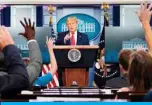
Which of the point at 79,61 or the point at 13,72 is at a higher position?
the point at 13,72

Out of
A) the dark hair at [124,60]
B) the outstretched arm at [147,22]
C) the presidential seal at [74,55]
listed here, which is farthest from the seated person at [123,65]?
the presidential seal at [74,55]

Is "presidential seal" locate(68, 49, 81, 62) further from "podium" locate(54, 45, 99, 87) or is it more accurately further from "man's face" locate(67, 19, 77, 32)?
"man's face" locate(67, 19, 77, 32)

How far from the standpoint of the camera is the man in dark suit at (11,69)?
1.60 meters

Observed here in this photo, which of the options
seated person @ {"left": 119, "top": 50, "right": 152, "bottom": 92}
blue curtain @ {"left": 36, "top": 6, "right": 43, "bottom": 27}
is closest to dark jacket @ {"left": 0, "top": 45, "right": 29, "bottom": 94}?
seated person @ {"left": 119, "top": 50, "right": 152, "bottom": 92}

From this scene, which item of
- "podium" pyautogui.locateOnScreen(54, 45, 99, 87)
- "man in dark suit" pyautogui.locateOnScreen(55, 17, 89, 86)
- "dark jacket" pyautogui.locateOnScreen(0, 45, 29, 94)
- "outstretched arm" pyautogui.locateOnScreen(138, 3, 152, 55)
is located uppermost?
"outstretched arm" pyautogui.locateOnScreen(138, 3, 152, 55)

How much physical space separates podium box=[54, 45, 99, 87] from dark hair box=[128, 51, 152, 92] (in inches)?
120

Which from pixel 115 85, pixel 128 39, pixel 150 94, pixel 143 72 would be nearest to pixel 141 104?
pixel 150 94

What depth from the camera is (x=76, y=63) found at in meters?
5.39

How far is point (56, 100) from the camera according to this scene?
5.29 feet

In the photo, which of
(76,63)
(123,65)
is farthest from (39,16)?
(123,65)

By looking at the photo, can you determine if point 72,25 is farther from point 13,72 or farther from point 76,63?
point 13,72

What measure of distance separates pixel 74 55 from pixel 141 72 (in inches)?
127

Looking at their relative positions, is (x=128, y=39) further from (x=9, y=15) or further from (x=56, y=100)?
(x=56, y=100)

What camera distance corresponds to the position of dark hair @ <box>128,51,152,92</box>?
2119 mm
